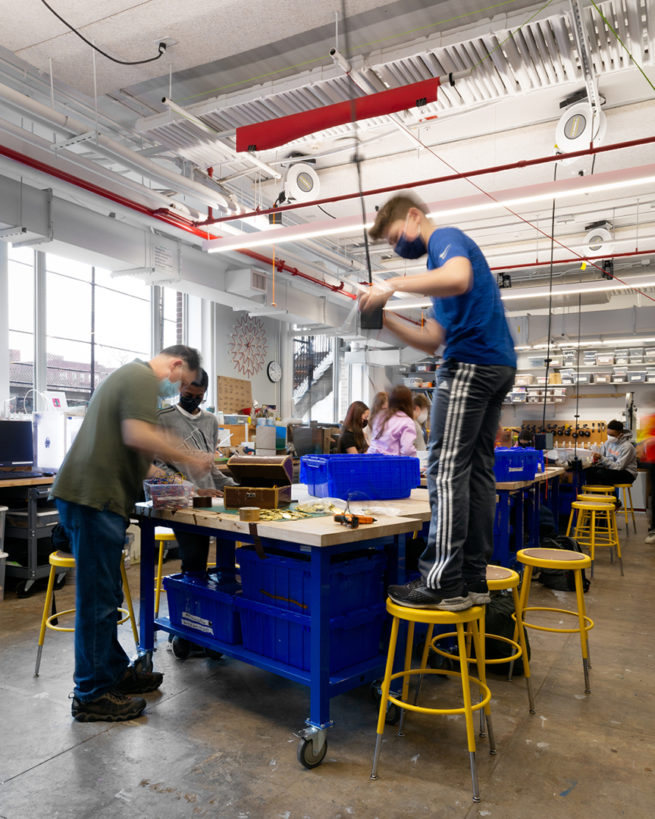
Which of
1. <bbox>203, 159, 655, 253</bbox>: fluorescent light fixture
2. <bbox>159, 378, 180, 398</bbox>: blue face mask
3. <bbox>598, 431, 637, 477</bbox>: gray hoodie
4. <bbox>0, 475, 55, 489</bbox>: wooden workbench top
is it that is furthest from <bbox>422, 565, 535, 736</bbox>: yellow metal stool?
<bbox>598, 431, 637, 477</bbox>: gray hoodie

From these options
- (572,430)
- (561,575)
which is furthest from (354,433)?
(572,430)

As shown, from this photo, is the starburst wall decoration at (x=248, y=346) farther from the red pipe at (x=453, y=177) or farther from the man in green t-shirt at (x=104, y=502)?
the man in green t-shirt at (x=104, y=502)

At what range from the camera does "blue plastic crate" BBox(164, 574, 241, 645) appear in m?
2.40

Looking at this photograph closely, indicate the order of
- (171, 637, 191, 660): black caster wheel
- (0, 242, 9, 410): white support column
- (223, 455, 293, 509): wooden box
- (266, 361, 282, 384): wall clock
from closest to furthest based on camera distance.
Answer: (223, 455, 293, 509): wooden box → (171, 637, 191, 660): black caster wheel → (0, 242, 9, 410): white support column → (266, 361, 282, 384): wall clock

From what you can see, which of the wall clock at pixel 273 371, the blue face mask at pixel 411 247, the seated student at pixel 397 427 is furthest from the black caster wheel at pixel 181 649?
the wall clock at pixel 273 371

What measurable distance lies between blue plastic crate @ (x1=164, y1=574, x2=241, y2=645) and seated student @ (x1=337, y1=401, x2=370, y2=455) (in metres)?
2.65

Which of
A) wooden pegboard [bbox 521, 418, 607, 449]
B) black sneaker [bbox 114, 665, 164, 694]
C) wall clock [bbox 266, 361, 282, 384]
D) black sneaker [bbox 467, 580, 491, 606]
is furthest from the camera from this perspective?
wooden pegboard [bbox 521, 418, 607, 449]

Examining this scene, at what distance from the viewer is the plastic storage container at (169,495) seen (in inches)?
96.7

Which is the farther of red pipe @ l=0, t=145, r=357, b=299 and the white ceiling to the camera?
red pipe @ l=0, t=145, r=357, b=299

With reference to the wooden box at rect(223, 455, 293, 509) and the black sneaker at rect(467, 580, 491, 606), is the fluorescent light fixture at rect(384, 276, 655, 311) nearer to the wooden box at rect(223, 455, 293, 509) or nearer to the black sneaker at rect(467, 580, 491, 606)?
the wooden box at rect(223, 455, 293, 509)

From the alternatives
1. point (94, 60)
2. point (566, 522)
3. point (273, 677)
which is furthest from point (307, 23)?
point (566, 522)

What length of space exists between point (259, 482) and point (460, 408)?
41.2 inches

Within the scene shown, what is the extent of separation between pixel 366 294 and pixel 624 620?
3006mm

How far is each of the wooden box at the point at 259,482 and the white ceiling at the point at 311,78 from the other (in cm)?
175
